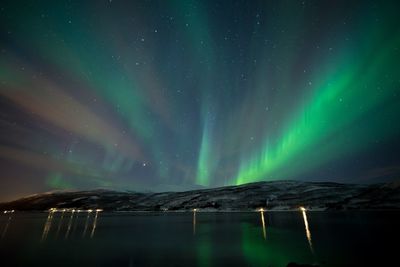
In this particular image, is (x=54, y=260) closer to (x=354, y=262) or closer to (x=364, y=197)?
(x=354, y=262)

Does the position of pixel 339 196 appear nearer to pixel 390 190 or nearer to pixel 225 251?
pixel 390 190

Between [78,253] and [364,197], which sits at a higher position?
[364,197]

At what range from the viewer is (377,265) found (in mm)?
23688

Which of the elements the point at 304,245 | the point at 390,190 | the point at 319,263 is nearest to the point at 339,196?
the point at 390,190

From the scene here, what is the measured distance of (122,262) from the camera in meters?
30.0

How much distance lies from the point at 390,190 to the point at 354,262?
19034 cm

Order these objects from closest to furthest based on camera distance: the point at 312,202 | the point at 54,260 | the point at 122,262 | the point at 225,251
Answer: the point at 122,262, the point at 54,260, the point at 225,251, the point at 312,202

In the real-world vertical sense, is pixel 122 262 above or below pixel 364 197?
below

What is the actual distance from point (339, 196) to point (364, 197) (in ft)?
65.0

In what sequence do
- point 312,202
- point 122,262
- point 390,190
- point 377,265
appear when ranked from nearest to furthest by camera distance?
point 377,265 → point 122,262 → point 390,190 → point 312,202

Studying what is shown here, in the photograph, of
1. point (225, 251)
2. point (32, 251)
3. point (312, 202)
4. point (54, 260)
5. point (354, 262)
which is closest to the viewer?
point (354, 262)

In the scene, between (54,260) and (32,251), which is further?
(32,251)

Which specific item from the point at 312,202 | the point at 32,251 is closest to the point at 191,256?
the point at 32,251

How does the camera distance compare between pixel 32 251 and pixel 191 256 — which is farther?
pixel 32 251
